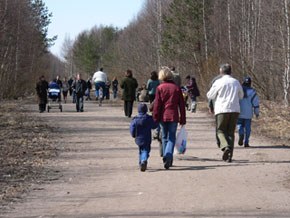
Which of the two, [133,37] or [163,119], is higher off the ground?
[133,37]

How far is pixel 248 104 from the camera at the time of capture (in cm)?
1579

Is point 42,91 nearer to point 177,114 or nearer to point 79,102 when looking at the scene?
point 79,102

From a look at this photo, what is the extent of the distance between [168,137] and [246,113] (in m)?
3.77

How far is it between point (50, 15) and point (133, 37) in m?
9.45

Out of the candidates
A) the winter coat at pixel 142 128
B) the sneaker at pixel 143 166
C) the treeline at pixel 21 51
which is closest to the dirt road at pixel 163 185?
the sneaker at pixel 143 166

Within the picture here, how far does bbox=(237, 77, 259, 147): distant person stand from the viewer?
15.7 meters

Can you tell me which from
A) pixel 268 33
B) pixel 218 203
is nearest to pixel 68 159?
pixel 218 203

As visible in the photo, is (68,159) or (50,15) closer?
(68,159)

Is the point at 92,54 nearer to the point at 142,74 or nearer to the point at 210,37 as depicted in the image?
the point at 142,74

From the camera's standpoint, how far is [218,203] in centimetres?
903

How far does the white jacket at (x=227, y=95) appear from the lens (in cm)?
1327

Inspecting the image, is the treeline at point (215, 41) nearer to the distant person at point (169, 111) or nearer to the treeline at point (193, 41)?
the treeline at point (193, 41)

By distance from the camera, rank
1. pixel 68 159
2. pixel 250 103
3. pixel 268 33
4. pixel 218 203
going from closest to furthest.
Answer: pixel 218 203, pixel 68 159, pixel 250 103, pixel 268 33

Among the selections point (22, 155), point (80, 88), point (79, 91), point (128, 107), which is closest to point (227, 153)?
point (22, 155)
